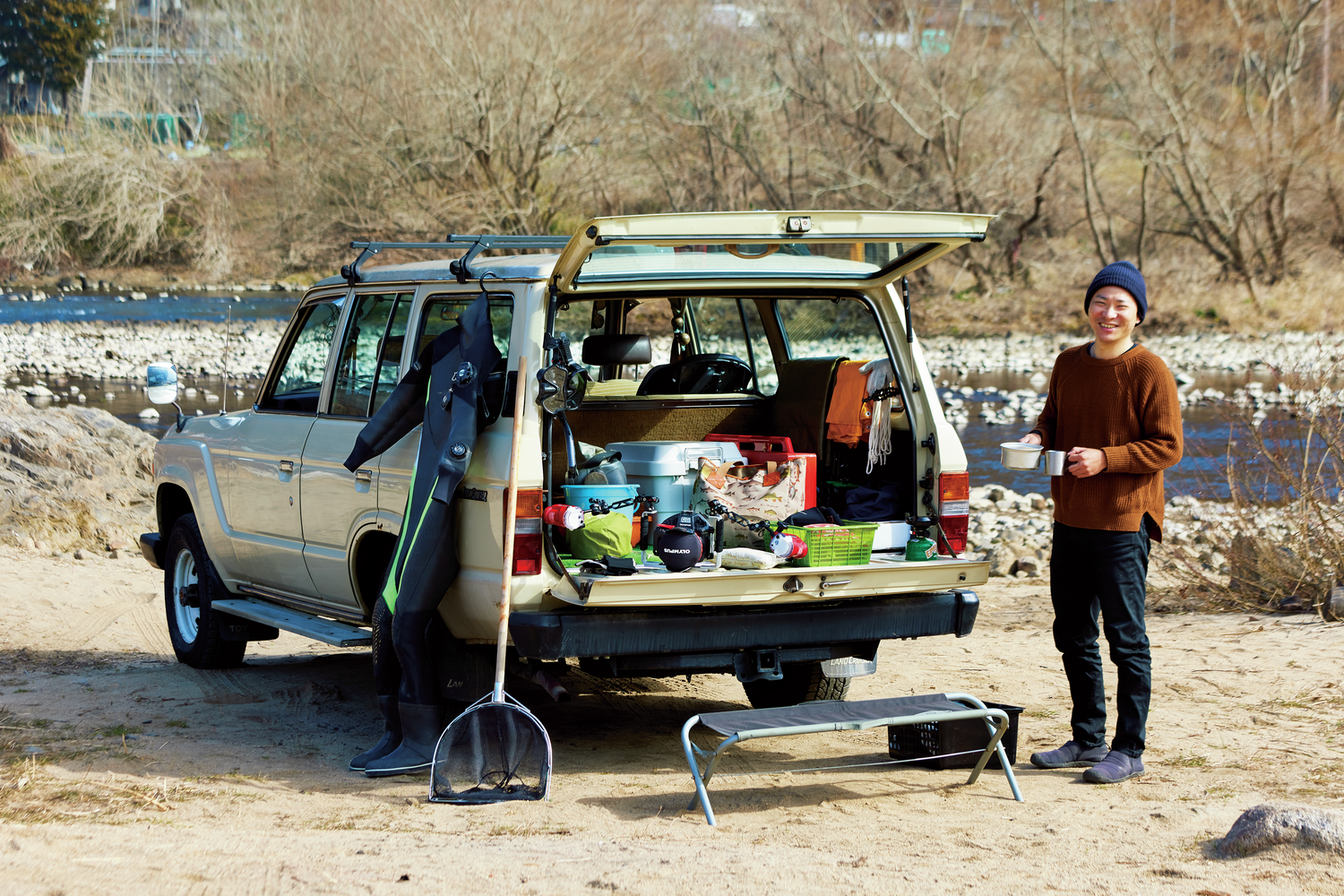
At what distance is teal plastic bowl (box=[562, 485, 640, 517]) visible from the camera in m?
5.26

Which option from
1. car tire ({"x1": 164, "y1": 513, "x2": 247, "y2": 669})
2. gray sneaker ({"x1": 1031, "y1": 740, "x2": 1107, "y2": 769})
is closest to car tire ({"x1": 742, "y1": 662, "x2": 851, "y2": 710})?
gray sneaker ({"x1": 1031, "y1": 740, "x2": 1107, "y2": 769})

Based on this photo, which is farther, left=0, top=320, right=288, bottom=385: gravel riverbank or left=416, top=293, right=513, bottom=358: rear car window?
left=0, top=320, right=288, bottom=385: gravel riverbank

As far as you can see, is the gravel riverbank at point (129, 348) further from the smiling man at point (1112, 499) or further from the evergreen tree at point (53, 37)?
the smiling man at point (1112, 499)

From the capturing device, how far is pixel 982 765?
505cm

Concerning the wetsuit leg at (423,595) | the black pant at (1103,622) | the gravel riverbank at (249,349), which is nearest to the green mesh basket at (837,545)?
the black pant at (1103,622)

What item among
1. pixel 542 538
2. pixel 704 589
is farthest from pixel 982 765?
pixel 542 538

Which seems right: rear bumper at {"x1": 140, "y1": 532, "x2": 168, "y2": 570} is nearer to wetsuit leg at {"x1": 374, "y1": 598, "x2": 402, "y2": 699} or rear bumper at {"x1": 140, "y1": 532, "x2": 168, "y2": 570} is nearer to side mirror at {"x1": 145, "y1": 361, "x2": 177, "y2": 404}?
side mirror at {"x1": 145, "y1": 361, "x2": 177, "y2": 404}

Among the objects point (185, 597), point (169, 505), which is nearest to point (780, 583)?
point (185, 597)

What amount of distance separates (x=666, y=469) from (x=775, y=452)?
70cm

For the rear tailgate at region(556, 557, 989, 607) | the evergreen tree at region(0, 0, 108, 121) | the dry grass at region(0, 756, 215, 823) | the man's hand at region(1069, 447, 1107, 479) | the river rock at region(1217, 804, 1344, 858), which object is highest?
the evergreen tree at region(0, 0, 108, 121)

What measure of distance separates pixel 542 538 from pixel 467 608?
46 cm

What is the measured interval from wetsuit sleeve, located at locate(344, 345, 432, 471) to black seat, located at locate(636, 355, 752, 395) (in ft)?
5.65

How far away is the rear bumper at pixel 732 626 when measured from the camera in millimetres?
4844

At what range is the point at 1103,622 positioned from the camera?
16.4 feet
